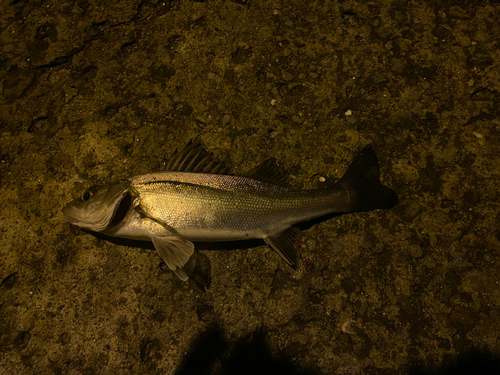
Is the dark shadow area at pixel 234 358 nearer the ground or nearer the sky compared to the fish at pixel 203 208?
nearer the ground

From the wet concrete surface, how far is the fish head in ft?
0.92

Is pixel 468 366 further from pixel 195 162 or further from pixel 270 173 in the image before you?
pixel 195 162

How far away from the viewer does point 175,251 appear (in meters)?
2.43

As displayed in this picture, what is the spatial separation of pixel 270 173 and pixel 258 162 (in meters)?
0.24

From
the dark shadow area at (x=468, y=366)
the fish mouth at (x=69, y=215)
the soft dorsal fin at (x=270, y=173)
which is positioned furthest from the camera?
the soft dorsal fin at (x=270, y=173)

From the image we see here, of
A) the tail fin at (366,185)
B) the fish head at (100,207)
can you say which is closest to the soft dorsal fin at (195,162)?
the fish head at (100,207)

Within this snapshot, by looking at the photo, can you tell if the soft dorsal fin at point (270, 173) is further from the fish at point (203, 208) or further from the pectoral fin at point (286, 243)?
the pectoral fin at point (286, 243)

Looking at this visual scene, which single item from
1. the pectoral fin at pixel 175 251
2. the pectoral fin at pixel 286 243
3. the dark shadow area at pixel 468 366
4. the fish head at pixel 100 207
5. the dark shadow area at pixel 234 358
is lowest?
the dark shadow area at pixel 468 366

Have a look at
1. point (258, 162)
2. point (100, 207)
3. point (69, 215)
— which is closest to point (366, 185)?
point (258, 162)

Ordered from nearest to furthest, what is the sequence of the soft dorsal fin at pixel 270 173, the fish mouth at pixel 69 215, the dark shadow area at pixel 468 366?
the dark shadow area at pixel 468 366
the fish mouth at pixel 69 215
the soft dorsal fin at pixel 270 173

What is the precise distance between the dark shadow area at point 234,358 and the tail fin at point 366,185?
129 centimetres

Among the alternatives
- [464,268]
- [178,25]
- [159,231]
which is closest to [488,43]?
[464,268]

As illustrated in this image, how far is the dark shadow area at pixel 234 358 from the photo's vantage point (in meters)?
2.36

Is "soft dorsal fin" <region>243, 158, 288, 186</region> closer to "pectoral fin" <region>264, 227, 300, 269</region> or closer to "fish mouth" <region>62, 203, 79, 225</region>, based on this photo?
"pectoral fin" <region>264, 227, 300, 269</region>
